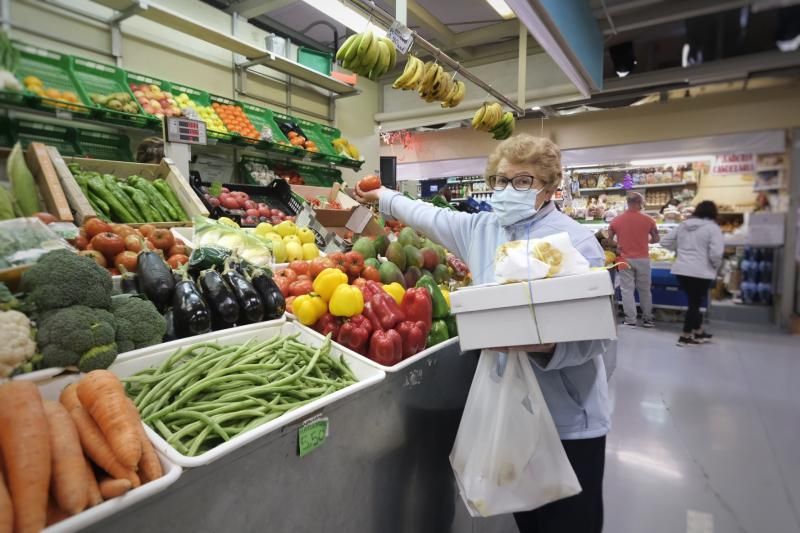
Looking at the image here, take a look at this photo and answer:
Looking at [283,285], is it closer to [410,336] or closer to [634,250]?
[410,336]

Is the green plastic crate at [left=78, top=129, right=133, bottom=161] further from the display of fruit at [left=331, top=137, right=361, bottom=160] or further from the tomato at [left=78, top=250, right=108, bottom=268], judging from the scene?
the display of fruit at [left=331, top=137, right=361, bottom=160]

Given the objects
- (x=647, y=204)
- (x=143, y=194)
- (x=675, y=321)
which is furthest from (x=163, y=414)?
(x=647, y=204)

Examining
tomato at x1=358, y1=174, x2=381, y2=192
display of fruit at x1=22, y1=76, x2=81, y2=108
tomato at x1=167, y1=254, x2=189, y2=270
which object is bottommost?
tomato at x1=167, y1=254, x2=189, y2=270

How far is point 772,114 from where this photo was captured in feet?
23.9

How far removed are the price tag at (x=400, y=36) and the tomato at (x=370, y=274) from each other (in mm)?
1953

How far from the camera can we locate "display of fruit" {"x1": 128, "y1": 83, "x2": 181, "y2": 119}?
12.7 ft

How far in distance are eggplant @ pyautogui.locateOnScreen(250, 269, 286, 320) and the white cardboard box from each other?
0.77 metres

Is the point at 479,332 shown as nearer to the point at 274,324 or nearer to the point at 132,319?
the point at 274,324

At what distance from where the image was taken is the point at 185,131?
3.15 meters

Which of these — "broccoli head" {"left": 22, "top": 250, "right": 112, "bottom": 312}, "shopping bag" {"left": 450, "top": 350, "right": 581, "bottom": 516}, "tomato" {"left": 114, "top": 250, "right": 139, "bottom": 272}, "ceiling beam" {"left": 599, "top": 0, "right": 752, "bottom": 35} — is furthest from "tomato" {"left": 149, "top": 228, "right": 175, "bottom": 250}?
"ceiling beam" {"left": 599, "top": 0, "right": 752, "bottom": 35}

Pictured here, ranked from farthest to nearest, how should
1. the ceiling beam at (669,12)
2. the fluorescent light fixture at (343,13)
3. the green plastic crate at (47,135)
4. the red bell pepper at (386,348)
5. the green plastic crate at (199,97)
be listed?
1. the ceiling beam at (669,12)
2. the green plastic crate at (199,97)
3. the fluorescent light fixture at (343,13)
4. the green plastic crate at (47,135)
5. the red bell pepper at (386,348)

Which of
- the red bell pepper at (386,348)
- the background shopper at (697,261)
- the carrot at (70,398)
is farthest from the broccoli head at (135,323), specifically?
the background shopper at (697,261)

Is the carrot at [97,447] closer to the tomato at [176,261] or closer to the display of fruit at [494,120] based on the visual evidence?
the tomato at [176,261]

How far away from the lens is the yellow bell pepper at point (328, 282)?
6.06 ft
